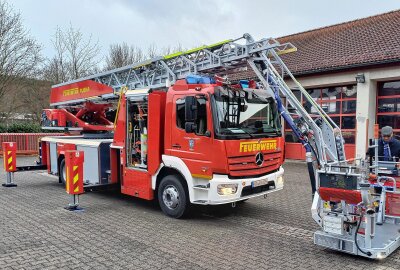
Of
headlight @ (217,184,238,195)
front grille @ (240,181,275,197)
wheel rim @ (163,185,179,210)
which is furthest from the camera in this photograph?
wheel rim @ (163,185,179,210)

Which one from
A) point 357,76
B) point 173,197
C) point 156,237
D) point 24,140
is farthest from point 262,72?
point 24,140

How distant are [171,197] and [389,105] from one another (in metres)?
11.1

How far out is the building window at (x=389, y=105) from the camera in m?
14.1

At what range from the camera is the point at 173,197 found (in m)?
7.00

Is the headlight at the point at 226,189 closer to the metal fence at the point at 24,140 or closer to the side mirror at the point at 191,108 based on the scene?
the side mirror at the point at 191,108

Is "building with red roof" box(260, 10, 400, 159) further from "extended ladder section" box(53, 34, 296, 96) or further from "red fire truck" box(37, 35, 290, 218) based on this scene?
"red fire truck" box(37, 35, 290, 218)

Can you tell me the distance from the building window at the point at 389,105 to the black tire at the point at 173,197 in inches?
415

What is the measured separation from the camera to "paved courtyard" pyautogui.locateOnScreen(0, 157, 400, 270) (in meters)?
4.85

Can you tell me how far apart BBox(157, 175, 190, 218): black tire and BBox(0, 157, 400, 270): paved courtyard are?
189mm

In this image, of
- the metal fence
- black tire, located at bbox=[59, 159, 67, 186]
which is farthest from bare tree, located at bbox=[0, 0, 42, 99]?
black tire, located at bbox=[59, 159, 67, 186]

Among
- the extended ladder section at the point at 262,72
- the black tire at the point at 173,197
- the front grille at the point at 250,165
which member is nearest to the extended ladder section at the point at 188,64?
the extended ladder section at the point at 262,72

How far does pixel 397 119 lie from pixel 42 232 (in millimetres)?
13128

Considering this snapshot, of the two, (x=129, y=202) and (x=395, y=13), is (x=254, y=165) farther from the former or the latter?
(x=395, y=13)

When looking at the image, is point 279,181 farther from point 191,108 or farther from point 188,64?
point 188,64
